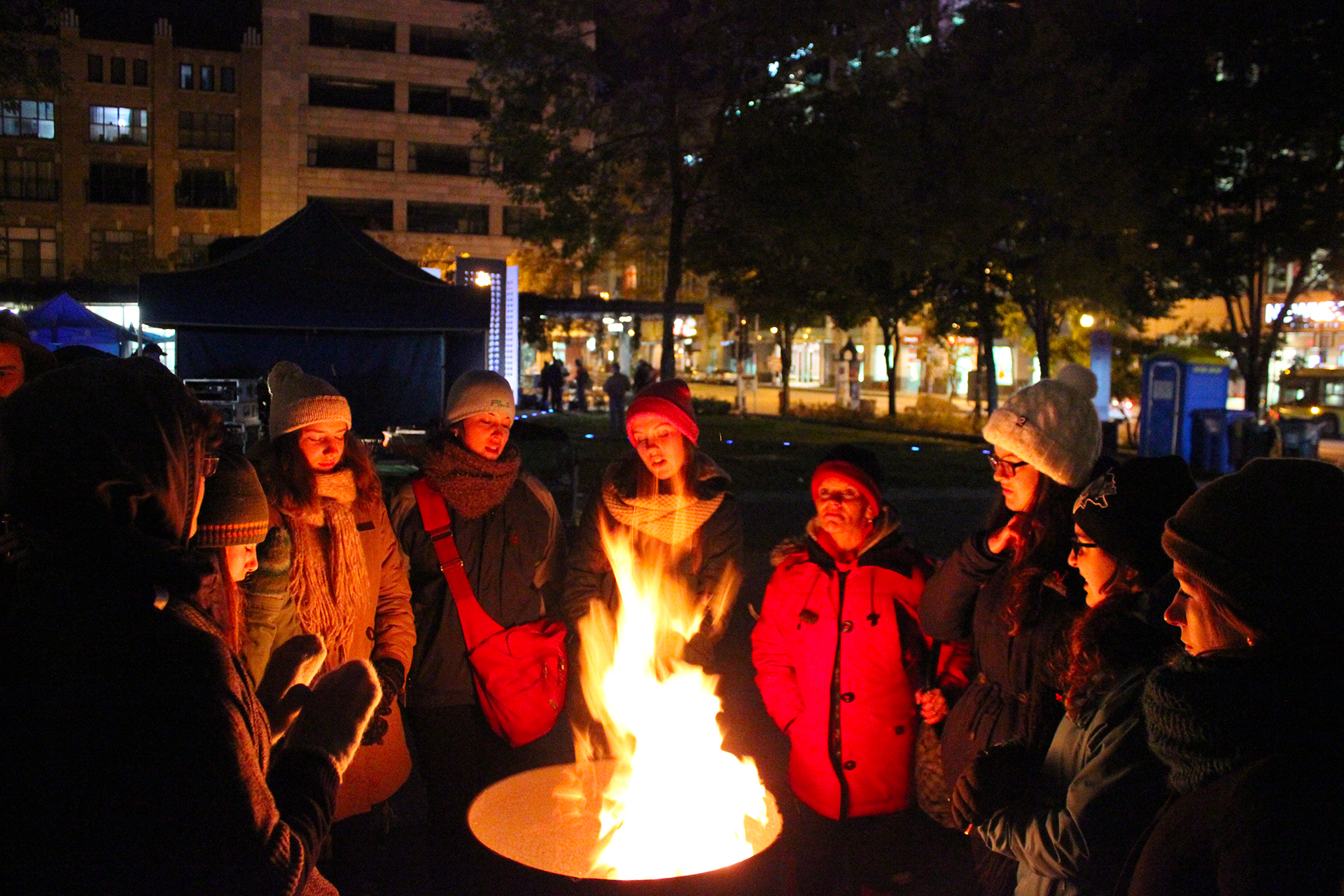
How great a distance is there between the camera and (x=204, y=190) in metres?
63.2

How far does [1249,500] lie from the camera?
5.91ft

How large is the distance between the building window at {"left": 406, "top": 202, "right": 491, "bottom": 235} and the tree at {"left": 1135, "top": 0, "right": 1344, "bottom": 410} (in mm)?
50014

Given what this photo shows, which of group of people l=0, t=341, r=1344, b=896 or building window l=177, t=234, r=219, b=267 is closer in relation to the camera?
group of people l=0, t=341, r=1344, b=896

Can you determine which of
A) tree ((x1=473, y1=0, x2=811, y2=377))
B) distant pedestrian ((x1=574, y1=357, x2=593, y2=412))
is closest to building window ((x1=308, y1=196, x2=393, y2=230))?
distant pedestrian ((x1=574, y1=357, x2=593, y2=412))

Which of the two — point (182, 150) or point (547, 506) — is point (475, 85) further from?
point (182, 150)

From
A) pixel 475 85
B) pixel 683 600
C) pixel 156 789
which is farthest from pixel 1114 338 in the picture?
pixel 156 789

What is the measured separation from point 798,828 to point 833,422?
29021 mm

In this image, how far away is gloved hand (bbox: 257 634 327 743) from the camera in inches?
76.9

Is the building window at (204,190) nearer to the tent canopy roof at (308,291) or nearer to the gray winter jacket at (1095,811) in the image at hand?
the tent canopy roof at (308,291)

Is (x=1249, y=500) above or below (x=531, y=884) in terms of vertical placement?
above

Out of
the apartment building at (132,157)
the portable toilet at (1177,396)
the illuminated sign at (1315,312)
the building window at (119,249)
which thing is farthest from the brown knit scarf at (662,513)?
the apartment building at (132,157)

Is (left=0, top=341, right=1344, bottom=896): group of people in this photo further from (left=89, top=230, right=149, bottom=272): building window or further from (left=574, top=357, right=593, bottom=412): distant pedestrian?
(left=89, top=230, right=149, bottom=272): building window

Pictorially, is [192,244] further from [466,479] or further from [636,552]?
[636,552]

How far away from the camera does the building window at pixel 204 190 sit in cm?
6281
